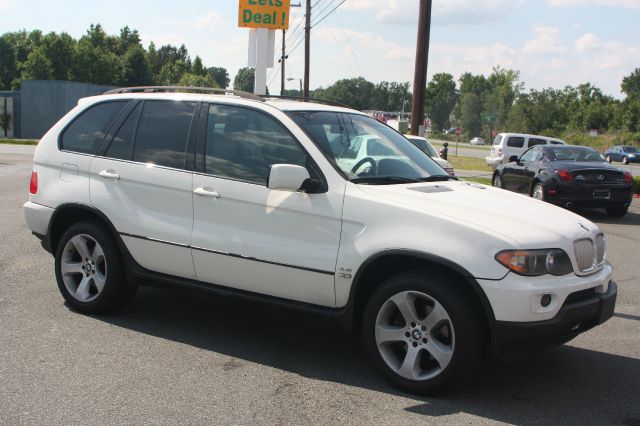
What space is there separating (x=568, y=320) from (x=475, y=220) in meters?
0.80

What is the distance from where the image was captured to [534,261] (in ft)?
14.0

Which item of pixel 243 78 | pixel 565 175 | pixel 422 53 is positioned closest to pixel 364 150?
pixel 565 175

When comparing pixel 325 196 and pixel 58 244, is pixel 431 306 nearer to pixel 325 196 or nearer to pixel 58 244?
pixel 325 196

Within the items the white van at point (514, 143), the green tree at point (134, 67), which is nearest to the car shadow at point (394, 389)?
the white van at point (514, 143)

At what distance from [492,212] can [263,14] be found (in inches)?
918

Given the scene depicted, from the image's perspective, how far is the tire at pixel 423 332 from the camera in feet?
14.2

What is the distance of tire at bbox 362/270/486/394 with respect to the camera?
4328 millimetres

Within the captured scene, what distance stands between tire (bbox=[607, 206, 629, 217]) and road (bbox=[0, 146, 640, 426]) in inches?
337

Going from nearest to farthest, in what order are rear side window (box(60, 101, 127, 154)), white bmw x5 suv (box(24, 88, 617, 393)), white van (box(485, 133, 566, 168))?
white bmw x5 suv (box(24, 88, 617, 393)) < rear side window (box(60, 101, 127, 154)) < white van (box(485, 133, 566, 168))

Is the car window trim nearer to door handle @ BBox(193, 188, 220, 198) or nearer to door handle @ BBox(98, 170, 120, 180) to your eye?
door handle @ BBox(193, 188, 220, 198)

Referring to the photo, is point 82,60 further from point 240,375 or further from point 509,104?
point 240,375

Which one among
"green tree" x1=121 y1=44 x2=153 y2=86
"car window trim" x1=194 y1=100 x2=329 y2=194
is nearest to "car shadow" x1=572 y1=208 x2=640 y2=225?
"car window trim" x1=194 y1=100 x2=329 y2=194

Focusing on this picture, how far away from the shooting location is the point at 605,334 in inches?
240

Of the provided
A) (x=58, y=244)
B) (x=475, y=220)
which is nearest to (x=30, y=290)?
(x=58, y=244)
